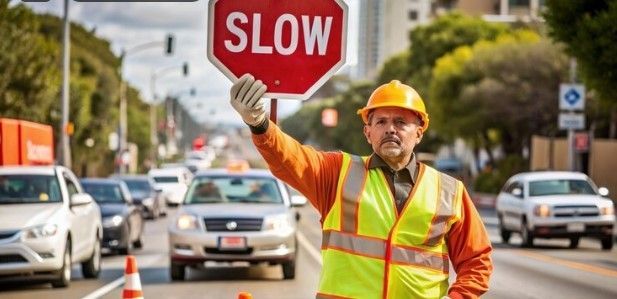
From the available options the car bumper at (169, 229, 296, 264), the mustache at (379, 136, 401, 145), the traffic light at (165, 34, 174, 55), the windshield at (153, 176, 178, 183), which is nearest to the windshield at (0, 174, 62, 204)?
the car bumper at (169, 229, 296, 264)

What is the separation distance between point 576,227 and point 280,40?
22292 millimetres

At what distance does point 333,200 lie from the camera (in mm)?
5980

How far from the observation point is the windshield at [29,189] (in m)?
19.4

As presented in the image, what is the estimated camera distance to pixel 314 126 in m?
176

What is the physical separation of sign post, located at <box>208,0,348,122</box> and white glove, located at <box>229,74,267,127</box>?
1602 millimetres

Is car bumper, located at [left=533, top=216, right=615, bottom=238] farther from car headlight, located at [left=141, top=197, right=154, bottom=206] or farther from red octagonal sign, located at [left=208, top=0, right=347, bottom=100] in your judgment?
red octagonal sign, located at [left=208, top=0, right=347, bottom=100]

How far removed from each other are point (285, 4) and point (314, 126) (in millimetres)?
168659

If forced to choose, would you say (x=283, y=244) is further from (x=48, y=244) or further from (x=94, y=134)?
(x=94, y=134)

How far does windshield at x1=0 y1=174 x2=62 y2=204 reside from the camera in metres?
19.4

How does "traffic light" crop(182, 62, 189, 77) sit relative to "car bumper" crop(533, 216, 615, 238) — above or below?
above

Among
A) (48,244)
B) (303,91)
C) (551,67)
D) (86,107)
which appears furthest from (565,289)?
(86,107)

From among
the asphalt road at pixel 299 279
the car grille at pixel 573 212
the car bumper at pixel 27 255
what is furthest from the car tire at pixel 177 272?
the car grille at pixel 573 212

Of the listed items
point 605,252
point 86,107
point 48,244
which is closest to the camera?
point 48,244

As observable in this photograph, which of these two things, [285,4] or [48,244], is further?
[48,244]
